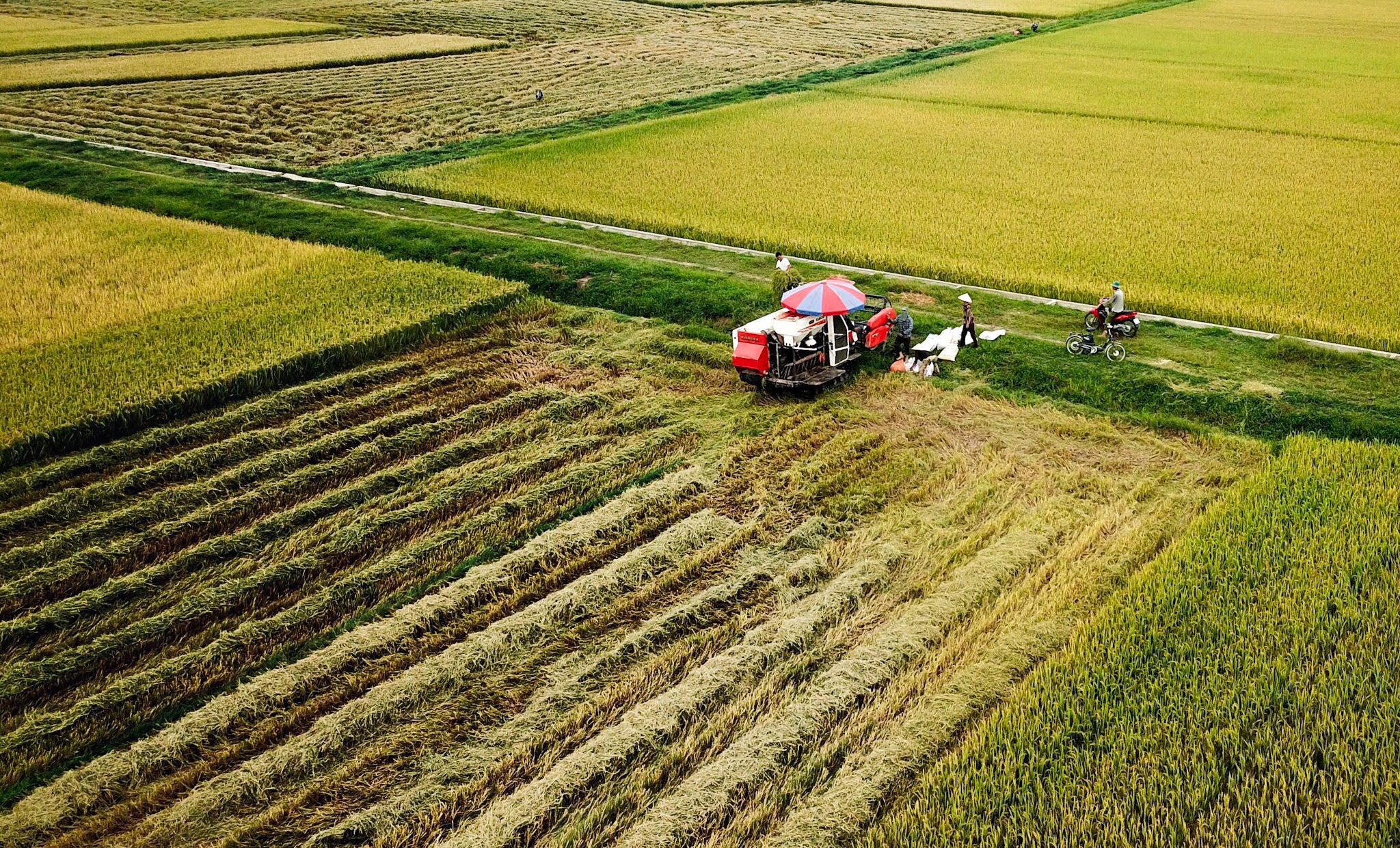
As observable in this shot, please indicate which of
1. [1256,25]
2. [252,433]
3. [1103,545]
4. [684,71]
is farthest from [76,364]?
[1256,25]

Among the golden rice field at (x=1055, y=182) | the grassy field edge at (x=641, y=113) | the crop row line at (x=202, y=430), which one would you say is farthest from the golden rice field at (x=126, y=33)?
the crop row line at (x=202, y=430)

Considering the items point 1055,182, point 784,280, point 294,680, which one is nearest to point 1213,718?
point 294,680

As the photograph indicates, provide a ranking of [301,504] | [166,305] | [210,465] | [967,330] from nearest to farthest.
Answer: [301,504] < [210,465] < [967,330] < [166,305]

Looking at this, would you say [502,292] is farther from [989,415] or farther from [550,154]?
[550,154]

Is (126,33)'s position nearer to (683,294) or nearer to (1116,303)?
(683,294)

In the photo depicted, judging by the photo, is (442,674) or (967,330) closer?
(442,674)
